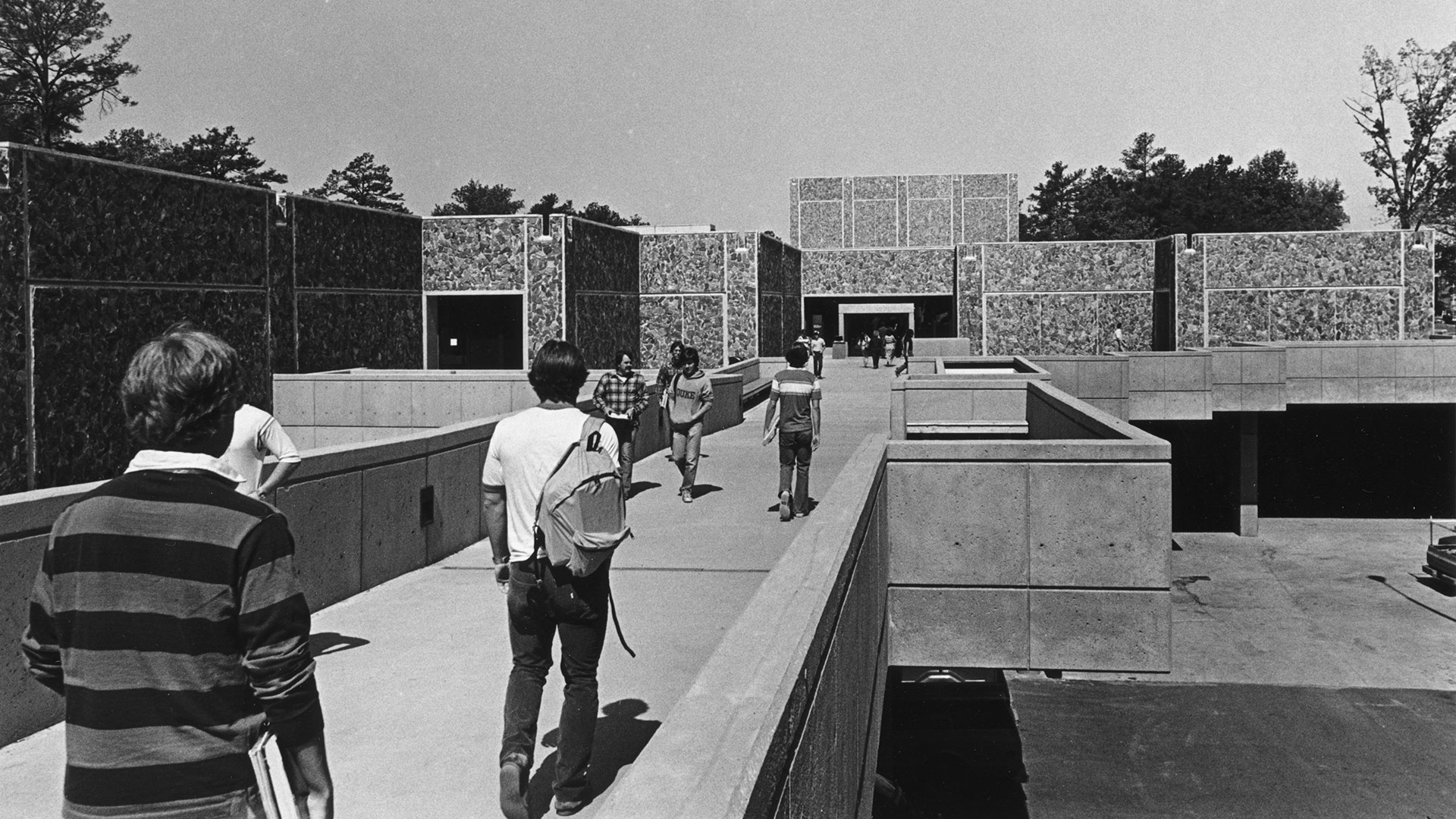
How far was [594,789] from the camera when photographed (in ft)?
18.4

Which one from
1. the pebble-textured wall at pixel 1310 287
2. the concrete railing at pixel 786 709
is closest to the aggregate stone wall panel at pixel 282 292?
the concrete railing at pixel 786 709

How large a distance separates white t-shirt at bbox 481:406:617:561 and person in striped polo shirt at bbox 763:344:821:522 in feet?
21.8

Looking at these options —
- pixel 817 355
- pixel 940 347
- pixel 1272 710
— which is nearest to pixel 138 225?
pixel 1272 710

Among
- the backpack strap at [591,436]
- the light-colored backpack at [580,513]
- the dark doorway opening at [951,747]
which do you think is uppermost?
the backpack strap at [591,436]

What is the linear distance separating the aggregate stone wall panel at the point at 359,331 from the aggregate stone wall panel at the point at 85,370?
536cm

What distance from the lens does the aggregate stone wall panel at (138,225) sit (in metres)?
19.1

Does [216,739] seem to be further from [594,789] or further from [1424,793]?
[1424,793]

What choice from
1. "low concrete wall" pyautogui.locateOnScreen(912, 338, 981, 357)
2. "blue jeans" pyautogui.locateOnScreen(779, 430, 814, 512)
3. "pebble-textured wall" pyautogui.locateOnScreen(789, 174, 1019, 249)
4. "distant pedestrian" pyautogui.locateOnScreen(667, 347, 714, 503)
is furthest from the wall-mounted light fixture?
"pebble-textured wall" pyautogui.locateOnScreen(789, 174, 1019, 249)

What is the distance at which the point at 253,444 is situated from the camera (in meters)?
6.21

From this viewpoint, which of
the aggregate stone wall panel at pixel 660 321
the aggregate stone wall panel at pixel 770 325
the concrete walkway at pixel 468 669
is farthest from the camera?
the aggregate stone wall panel at pixel 770 325

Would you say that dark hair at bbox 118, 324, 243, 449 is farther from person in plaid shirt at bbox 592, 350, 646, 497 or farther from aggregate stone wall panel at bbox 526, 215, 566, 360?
aggregate stone wall panel at bbox 526, 215, 566, 360

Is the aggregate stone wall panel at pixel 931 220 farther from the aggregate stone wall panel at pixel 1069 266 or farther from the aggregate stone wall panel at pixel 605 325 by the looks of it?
the aggregate stone wall panel at pixel 605 325

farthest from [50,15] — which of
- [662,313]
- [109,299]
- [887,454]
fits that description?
[887,454]

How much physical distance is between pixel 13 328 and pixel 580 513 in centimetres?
1625
